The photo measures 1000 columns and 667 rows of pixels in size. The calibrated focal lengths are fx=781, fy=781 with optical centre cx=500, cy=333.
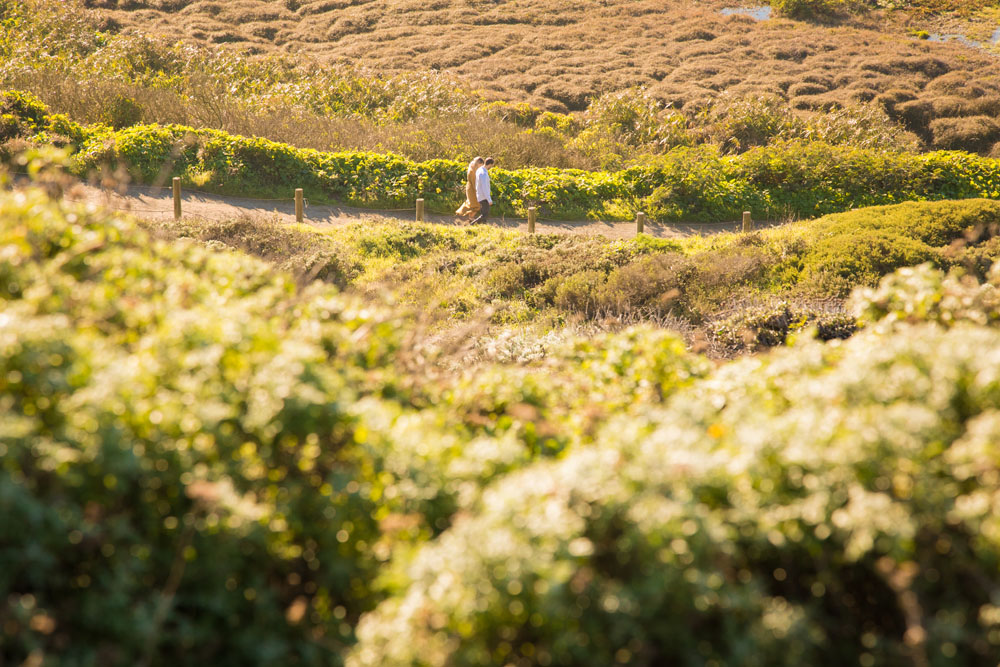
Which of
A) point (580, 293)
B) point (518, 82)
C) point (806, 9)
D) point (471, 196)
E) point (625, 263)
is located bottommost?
point (580, 293)

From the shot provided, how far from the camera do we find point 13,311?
2.75 metres

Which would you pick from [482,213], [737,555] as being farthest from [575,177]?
[737,555]

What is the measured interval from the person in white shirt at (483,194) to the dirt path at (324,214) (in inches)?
13.8

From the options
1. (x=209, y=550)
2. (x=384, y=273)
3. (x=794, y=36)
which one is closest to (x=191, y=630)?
(x=209, y=550)

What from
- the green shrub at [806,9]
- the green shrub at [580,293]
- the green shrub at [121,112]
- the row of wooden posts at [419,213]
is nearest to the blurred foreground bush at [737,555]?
the green shrub at [580,293]

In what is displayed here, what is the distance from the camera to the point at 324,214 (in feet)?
52.7

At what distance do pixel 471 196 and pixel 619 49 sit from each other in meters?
22.0

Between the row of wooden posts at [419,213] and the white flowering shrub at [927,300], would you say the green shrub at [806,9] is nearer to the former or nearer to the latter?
the row of wooden posts at [419,213]

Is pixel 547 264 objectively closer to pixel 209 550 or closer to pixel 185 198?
pixel 185 198

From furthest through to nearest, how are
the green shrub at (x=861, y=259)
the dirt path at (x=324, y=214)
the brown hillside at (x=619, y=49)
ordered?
1. the brown hillside at (x=619, y=49)
2. the dirt path at (x=324, y=214)
3. the green shrub at (x=861, y=259)

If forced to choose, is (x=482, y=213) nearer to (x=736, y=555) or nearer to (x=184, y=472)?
(x=184, y=472)

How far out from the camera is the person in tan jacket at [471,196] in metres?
15.5

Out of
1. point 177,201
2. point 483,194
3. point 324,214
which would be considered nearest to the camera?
point 177,201

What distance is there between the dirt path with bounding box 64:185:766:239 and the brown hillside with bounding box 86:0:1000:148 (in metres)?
11.3
